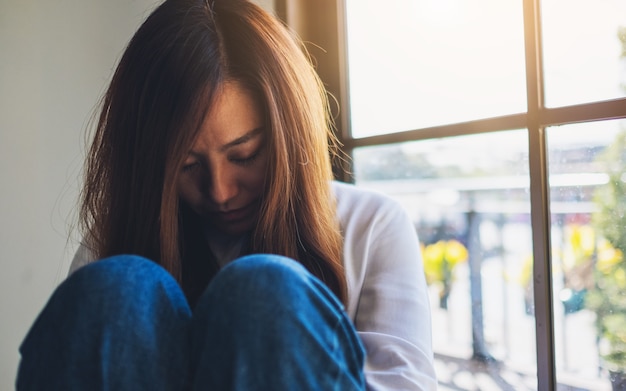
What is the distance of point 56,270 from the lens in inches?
50.1

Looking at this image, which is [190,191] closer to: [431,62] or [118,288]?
[118,288]

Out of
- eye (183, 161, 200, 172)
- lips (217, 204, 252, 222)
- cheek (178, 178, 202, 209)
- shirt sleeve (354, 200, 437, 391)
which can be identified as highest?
eye (183, 161, 200, 172)

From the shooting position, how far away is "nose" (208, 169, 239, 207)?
0.74 metres

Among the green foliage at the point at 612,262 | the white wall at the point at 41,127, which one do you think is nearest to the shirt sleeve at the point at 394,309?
the green foliage at the point at 612,262

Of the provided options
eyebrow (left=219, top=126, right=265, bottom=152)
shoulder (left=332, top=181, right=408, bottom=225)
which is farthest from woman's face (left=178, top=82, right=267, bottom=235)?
shoulder (left=332, top=181, right=408, bottom=225)

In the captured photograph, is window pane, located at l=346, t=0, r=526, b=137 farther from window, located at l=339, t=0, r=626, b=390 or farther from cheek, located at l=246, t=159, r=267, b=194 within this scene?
cheek, located at l=246, t=159, r=267, b=194

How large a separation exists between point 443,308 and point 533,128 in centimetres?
48

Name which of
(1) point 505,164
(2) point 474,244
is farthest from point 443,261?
(1) point 505,164

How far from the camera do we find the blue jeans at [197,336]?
448 millimetres

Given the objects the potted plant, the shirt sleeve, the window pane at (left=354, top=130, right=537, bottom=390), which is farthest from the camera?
the potted plant

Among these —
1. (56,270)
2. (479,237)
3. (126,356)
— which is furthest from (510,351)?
(56,270)

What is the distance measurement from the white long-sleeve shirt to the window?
25 cm

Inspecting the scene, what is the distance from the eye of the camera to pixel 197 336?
485 millimetres

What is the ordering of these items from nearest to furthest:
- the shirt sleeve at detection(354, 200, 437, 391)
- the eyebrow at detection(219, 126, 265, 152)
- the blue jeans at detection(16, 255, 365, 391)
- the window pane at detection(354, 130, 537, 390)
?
the blue jeans at detection(16, 255, 365, 391)
the shirt sleeve at detection(354, 200, 437, 391)
the eyebrow at detection(219, 126, 265, 152)
the window pane at detection(354, 130, 537, 390)
